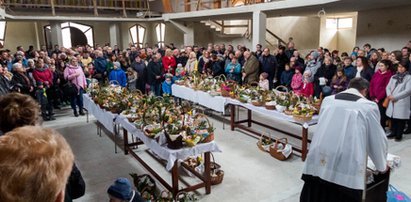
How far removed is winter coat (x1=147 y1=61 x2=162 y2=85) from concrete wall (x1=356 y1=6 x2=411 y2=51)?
7.18m

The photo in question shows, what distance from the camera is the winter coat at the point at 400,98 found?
5.19m

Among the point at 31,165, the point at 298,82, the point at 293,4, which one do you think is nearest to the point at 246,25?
the point at 293,4

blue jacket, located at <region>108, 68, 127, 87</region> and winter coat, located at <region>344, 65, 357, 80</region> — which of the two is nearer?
winter coat, located at <region>344, 65, 357, 80</region>

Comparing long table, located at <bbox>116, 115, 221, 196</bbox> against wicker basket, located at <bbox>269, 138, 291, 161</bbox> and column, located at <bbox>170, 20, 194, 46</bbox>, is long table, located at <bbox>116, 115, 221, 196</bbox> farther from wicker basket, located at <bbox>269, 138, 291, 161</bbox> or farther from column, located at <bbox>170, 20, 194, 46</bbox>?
column, located at <bbox>170, 20, 194, 46</bbox>

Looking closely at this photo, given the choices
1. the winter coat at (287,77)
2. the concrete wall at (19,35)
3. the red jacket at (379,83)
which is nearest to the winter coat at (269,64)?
the winter coat at (287,77)

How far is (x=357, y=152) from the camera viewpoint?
262 centimetres

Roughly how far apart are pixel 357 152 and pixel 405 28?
883 cm

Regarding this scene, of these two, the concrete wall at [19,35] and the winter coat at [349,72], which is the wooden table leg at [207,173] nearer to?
the winter coat at [349,72]

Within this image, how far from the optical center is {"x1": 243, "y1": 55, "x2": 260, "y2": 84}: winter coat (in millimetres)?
7992

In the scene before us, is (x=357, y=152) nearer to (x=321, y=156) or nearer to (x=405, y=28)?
(x=321, y=156)

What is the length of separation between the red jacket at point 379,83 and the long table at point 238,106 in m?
1.53

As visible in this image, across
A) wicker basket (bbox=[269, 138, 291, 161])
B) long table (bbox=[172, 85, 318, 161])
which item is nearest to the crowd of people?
long table (bbox=[172, 85, 318, 161])

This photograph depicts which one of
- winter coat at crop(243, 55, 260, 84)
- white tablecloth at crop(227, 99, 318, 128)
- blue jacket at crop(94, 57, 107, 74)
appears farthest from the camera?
blue jacket at crop(94, 57, 107, 74)

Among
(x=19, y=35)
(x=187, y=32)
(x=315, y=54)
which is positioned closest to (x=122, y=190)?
(x=315, y=54)
